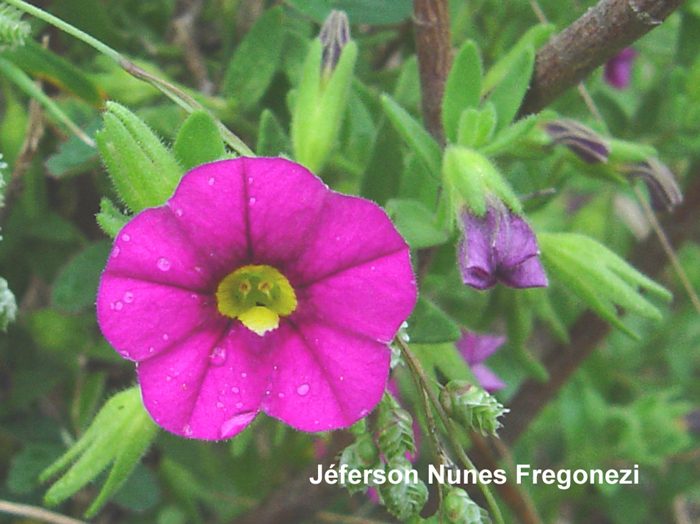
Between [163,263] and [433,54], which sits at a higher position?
[433,54]

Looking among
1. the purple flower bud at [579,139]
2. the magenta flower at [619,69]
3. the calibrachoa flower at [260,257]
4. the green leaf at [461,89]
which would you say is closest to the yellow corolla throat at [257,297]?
the calibrachoa flower at [260,257]

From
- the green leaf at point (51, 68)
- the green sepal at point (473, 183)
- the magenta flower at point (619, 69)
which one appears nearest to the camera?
the green sepal at point (473, 183)

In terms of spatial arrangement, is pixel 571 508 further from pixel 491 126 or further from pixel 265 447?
pixel 491 126

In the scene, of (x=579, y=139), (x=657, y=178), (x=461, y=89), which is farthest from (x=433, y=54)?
(x=657, y=178)

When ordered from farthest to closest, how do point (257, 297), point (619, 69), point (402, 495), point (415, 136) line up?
point (619, 69), point (415, 136), point (257, 297), point (402, 495)

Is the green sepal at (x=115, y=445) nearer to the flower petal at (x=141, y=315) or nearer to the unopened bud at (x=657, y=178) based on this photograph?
the flower petal at (x=141, y=315)

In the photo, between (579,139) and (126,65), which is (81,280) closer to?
(126,65)

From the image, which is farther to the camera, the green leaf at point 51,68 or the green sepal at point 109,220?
the green leaf at point 51,68
